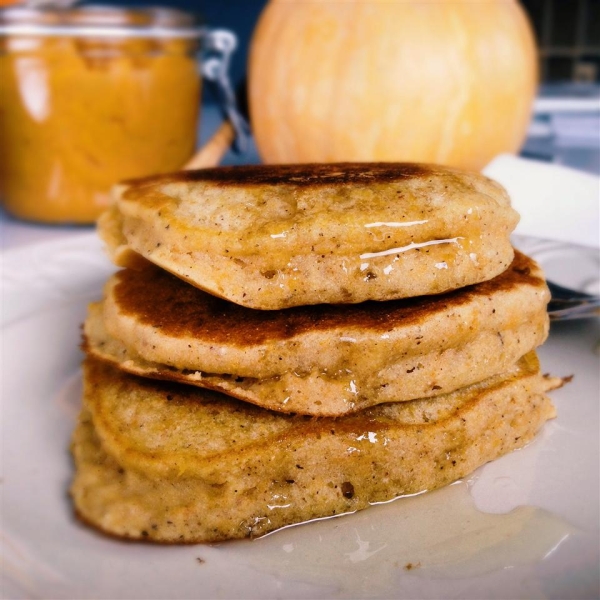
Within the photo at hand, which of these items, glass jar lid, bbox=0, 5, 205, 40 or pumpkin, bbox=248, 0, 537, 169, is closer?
glass jar lid, bbox=0, 5, 205, 40

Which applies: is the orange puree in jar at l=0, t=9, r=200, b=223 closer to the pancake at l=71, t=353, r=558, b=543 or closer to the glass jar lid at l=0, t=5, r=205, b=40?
the glass jar lid at l=0, t=5, r=205, b=40

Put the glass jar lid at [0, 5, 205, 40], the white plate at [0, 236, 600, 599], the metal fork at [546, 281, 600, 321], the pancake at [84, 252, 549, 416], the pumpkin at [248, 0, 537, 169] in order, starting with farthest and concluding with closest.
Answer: the pumpkin at [248, 0, 537, 169], the glass jar lid at [0, 5, 205, 40], the metal fork at [546, 281, 600, 321], the pancake at [84, 252, 549, 416], the white plate at [0, 236, 600, 599]

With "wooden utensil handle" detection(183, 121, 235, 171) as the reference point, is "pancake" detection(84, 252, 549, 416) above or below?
above

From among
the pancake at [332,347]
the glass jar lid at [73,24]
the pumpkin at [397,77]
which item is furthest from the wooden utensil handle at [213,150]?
the pancake at [332,347]

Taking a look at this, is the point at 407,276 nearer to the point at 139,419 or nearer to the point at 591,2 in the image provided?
the point at 139,419

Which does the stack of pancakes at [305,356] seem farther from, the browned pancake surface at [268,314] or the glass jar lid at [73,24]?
the glass jar lid at [73,24]

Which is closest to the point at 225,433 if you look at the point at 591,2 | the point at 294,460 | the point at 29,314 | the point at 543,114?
the point at 294,460

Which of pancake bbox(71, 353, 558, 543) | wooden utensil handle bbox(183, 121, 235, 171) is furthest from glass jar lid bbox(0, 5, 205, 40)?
pancake bbox(71, 353, 558, 543)
